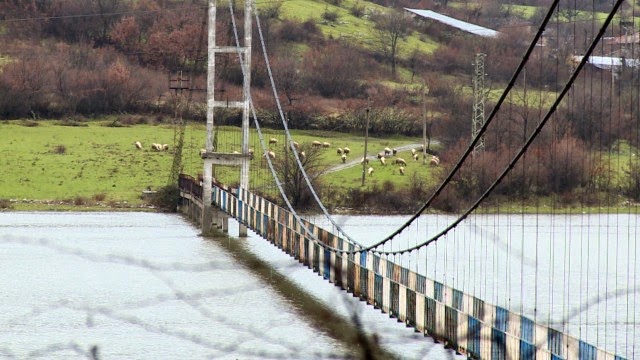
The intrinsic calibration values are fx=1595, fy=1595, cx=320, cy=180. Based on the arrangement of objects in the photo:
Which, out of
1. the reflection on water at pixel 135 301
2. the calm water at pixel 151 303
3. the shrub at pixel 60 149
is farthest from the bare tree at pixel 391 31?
the calm water at pixel 151 303

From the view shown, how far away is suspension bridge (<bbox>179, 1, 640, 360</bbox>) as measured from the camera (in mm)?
24719

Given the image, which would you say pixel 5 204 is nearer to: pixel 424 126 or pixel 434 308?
pixel 424 126

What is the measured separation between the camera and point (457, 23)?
114m

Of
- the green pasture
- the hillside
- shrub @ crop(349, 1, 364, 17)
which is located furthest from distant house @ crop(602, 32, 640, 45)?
shrub @ crop(349, 1, 364, 17)

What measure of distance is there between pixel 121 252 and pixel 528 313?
17475 mm

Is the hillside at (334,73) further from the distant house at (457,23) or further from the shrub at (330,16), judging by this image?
the distant house at (457,23)

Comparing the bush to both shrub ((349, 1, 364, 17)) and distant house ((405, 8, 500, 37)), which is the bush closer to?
distant house ((405, 8, 500, 37))

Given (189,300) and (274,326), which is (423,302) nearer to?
(274,326)

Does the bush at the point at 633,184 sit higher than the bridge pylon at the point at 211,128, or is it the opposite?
the bridge pylon at the point at 211,128

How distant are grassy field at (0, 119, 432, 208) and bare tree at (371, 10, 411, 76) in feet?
78.7

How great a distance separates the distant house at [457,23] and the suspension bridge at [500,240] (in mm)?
18119

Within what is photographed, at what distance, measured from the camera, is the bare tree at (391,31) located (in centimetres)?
10644

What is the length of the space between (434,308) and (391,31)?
86.7 m

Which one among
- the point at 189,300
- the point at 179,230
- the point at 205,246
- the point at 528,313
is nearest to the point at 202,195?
the point at 179,230
